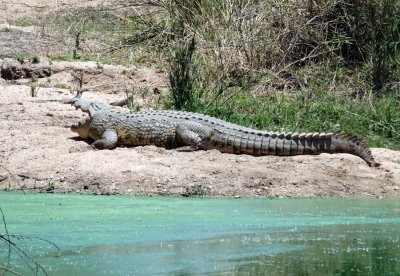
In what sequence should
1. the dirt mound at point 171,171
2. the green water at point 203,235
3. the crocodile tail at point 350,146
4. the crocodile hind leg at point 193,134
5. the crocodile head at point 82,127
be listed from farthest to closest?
the crocodile head at point 82,127 → the crocodile hind leg at point 193,134 → the crocodile tail at point 350,146 → the dirt mound at point 171,171 → the green water at point 203,235

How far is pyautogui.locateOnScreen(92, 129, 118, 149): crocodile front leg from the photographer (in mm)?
10289

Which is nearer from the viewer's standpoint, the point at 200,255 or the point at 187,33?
the point at 200,255

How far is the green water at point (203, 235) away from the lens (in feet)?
18.6

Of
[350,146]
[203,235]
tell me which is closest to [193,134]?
[350,146]

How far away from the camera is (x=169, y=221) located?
7.32m

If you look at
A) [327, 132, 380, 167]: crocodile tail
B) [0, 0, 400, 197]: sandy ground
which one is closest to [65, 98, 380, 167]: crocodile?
[327, 132, 380, 167]: crocodile tail

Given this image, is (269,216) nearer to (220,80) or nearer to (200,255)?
(200,255)

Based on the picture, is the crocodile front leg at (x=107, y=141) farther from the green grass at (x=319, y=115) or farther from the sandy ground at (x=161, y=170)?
the green grass at (x=319, y=115)

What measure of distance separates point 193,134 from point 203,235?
3.57m

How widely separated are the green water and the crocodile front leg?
5.24 feet

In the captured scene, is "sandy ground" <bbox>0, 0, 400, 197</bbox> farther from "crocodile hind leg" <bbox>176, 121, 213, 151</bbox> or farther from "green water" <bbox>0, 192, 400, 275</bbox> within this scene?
"green water" <bbox>0, 192, 400, 275</bbox>

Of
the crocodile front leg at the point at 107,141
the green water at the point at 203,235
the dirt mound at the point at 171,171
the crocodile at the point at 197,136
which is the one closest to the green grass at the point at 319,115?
the crocodile at the point at 197,136

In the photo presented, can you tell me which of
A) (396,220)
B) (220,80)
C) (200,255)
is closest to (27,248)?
(200,255)

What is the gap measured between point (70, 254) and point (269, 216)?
2188mm
